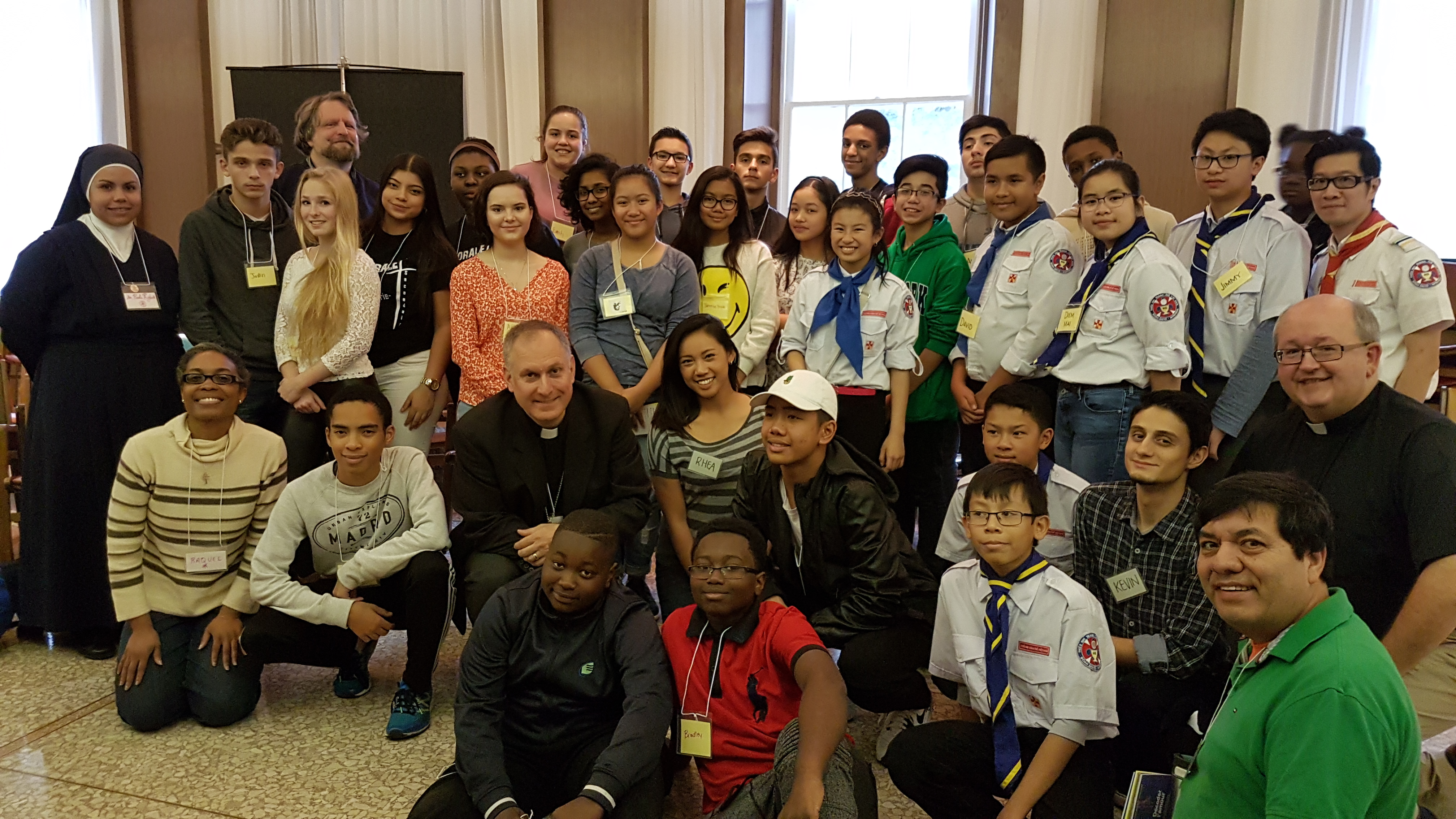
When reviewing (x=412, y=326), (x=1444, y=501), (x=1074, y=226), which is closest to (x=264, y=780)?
(x=412, y=326)

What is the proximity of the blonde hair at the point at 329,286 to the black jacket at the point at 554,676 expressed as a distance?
4.78 feet

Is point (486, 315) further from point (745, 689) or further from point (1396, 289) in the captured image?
point (1396, 289)

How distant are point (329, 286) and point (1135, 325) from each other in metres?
2.63

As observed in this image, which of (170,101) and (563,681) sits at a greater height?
(170,101)

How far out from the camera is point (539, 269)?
11.7 ft

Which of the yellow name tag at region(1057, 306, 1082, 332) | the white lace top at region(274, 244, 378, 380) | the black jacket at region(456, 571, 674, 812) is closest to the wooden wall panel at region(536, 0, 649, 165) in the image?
the white lace top at region(274, 244, 378, 380)

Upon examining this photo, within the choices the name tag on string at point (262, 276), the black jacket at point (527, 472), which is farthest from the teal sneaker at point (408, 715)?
the name tag on string at point (262, 276)

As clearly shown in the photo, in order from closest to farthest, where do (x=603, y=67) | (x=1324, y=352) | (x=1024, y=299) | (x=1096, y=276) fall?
(x=1324, y=352)
(x=1096, y=276)
(x=1024, y=299)
(x=603, y=67)

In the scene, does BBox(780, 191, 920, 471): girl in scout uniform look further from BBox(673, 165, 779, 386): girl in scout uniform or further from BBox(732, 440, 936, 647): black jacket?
BBox(732, 440, 936, 647): black jacket

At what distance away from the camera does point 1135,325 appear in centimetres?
294

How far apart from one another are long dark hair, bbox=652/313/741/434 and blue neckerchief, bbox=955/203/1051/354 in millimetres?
891

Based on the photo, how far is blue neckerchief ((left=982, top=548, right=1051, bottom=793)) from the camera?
7.10 ft

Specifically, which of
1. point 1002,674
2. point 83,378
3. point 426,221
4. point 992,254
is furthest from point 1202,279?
point 83,378

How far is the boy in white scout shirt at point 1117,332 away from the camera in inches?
114
